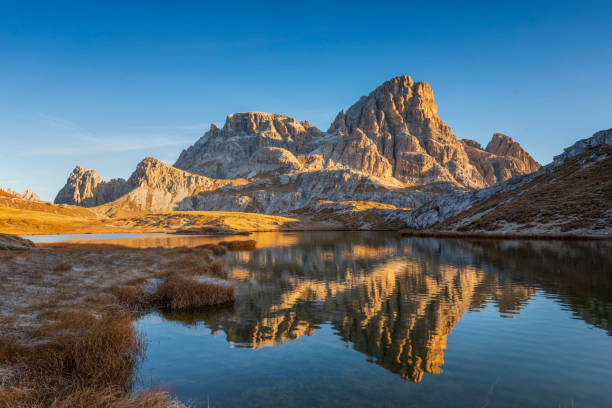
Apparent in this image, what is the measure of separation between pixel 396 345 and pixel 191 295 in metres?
14.1

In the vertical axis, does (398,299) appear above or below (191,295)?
below

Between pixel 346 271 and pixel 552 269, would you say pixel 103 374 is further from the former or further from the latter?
pixel 552 269

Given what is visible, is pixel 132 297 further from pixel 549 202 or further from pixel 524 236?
pixel 549 202

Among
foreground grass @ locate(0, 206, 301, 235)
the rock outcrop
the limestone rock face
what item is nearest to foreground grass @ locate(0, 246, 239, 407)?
the rock outcrop

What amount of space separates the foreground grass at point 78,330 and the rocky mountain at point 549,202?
267 ft

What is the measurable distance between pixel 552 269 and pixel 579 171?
85.9m

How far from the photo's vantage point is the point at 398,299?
24.8 m

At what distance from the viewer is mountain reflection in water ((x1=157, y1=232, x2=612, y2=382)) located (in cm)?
1666

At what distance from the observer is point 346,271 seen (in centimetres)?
3894

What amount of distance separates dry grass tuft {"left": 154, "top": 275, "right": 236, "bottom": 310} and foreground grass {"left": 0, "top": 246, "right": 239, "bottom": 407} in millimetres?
65

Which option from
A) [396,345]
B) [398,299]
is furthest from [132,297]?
[398,299]

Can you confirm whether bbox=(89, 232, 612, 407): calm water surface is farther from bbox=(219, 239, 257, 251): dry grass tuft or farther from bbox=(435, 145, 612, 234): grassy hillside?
bbox=(435, 145, 612, 234): grassy hillside

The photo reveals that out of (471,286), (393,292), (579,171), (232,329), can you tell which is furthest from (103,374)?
(579,171)

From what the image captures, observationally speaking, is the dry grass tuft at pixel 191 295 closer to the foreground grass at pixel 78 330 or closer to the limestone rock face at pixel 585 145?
the foreground grass at pixel 78 330
